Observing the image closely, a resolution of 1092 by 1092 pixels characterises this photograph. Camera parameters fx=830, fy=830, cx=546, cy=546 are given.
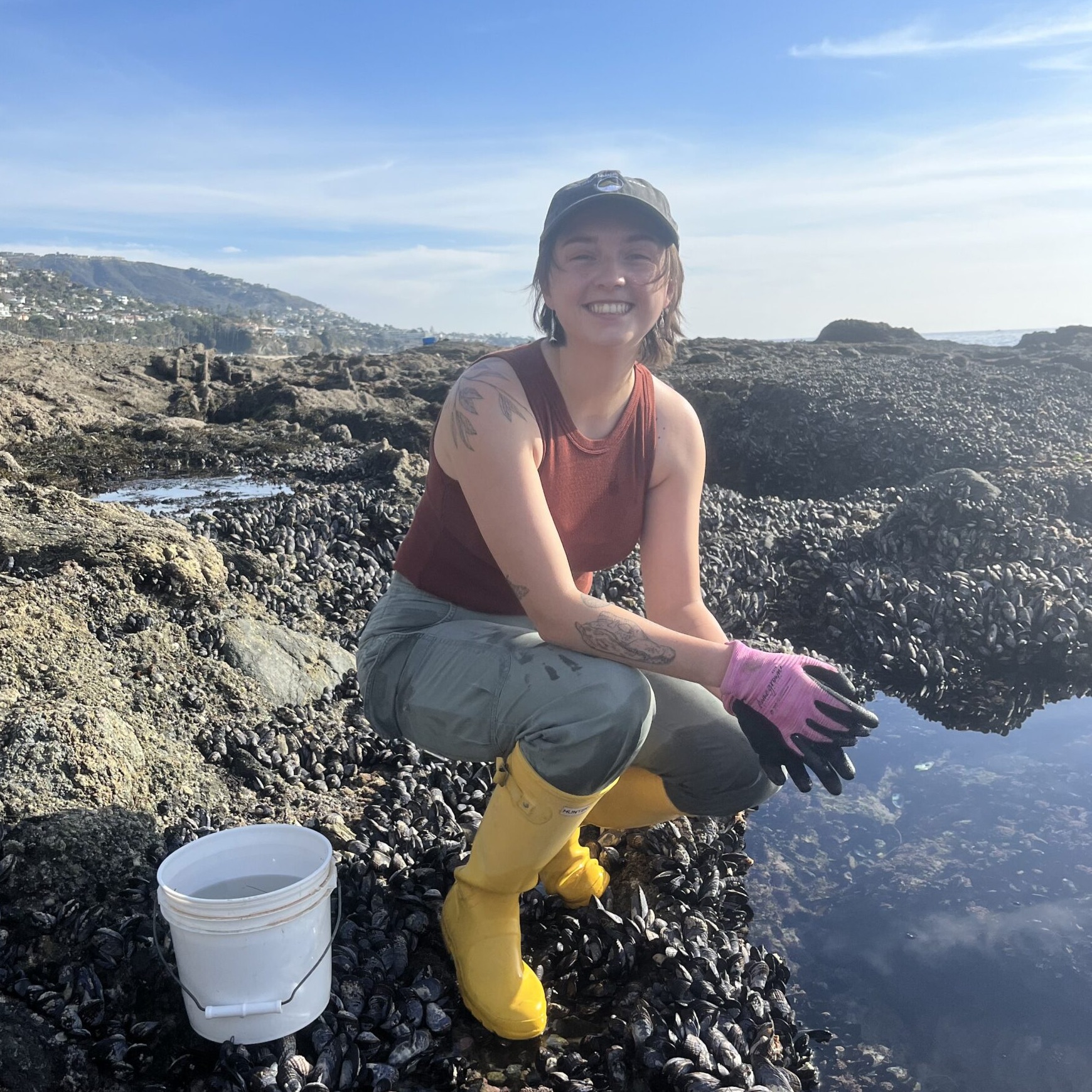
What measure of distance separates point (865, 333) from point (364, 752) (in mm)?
36922

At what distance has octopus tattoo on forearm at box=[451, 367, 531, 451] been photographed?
8.18ft

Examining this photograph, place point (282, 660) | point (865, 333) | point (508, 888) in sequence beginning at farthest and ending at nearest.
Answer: point (865, 333)
point (282, 660)
point (508, 888)

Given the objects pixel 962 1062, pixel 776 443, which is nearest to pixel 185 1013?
pixel 962 1062

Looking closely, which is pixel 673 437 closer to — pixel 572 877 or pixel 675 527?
pixel 675 527

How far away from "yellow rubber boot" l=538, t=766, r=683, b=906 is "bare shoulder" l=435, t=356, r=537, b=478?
1.20m

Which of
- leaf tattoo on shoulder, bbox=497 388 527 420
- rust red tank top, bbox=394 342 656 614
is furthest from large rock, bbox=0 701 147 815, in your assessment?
leaf tattoo on shoulder, bbox=497 388 527 420

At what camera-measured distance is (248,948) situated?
2031 mm

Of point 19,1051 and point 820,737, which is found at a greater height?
point 820,737

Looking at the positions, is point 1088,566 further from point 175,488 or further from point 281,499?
point 175,488

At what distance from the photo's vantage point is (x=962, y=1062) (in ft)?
8.09

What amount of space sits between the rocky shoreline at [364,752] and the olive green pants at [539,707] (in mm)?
623

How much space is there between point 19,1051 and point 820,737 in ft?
7.29

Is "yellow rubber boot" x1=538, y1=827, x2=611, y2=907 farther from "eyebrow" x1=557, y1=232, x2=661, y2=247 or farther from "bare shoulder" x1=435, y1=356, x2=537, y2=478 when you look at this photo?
"eyebrow" x1=557, y1=232, x2=661, y2=247

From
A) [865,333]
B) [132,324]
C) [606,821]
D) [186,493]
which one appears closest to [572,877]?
[606,821]
